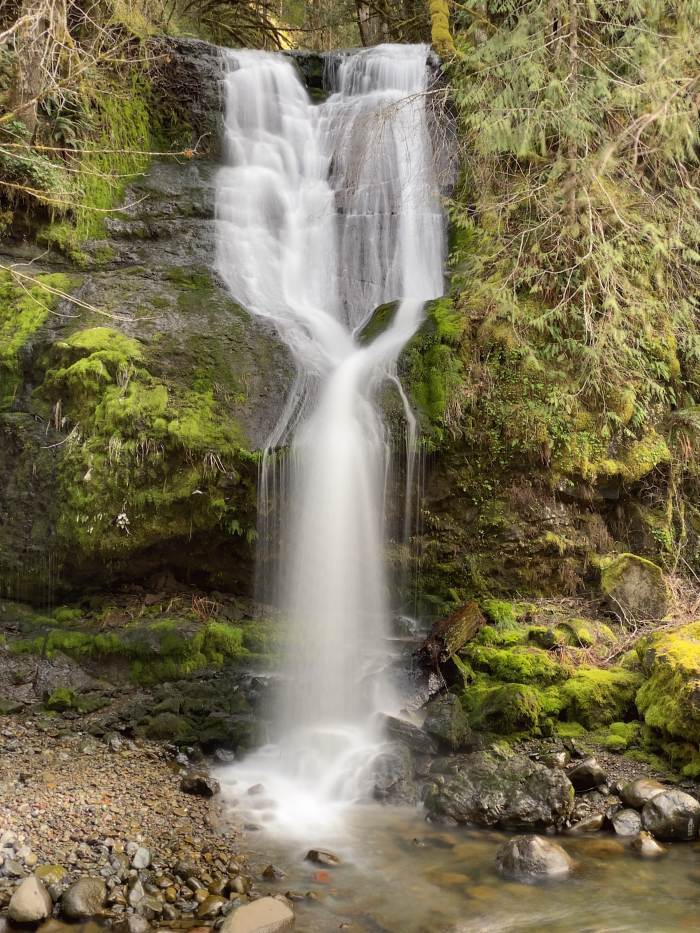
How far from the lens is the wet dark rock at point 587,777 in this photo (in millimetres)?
4996

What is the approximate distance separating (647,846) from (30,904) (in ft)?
11.5

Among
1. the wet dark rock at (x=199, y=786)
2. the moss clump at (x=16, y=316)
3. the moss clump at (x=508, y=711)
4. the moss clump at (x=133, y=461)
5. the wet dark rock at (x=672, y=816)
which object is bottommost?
the wet dark rock at (x=199, y=786)

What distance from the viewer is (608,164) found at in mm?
7332

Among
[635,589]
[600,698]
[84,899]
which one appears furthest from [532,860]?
[635,589]

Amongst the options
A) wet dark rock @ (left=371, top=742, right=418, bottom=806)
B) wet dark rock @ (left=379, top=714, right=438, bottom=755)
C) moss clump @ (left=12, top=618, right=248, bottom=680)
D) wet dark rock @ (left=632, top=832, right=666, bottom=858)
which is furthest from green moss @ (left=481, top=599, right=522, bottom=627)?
wet dark rock @ (left=632, top=832, right=666, bottom=858)

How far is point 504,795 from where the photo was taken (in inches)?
189

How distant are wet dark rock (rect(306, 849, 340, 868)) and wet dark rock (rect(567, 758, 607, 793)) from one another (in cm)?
178

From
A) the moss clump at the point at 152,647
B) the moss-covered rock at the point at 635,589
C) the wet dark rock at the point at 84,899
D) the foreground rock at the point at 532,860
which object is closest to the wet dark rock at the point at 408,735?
the foreground rock at the point at 532,860

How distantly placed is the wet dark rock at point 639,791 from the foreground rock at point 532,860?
2.63 feet

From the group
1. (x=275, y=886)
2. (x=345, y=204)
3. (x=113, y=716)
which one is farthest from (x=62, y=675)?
(x=345, y=204)

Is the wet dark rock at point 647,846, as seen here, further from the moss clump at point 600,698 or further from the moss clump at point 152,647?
the moss clump at point 152,647

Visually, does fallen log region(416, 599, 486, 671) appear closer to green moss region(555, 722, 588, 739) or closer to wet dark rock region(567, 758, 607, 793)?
green moss region(555, 722, 588, 739)

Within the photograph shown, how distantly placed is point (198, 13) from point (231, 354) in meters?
11.3

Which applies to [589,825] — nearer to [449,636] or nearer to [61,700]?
[449,636]
